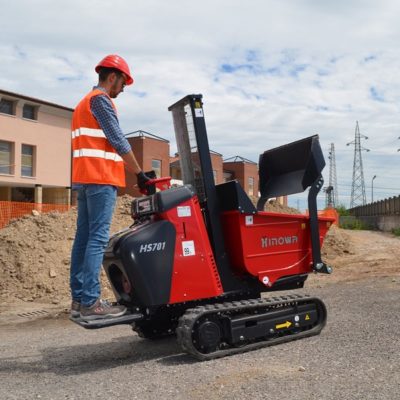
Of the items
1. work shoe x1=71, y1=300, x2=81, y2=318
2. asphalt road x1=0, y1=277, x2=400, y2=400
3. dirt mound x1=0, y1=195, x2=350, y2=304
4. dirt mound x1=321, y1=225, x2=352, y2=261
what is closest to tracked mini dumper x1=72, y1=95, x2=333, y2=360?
work shoe x1=71, y1=300, x2=81, y2=318

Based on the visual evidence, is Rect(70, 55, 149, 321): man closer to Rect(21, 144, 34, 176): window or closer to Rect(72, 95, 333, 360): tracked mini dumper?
Rect(72, 95, 333, 360): tracked mini dumper

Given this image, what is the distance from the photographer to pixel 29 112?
1377 inches

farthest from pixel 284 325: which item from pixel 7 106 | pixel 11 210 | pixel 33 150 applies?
pixel 33 150

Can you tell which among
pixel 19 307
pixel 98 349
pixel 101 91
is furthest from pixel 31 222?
pixel 101 91

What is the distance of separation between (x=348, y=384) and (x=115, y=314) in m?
2.07

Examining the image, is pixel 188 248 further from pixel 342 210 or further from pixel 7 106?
pixel 342 210

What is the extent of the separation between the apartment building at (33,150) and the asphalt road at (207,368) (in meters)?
28.9

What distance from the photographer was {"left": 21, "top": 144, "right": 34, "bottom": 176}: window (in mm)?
34594

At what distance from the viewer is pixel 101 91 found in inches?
196

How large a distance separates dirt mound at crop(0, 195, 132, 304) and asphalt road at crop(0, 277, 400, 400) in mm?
5593

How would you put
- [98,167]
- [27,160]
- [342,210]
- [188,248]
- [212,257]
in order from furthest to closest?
1. [342,210]
2. [27,160]
3. [212,257]
4. [188,248]
5. [98,167]

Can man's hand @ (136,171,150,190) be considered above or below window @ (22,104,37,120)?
below

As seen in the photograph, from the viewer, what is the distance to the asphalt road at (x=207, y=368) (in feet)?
12.9

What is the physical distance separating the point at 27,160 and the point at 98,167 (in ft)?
105
